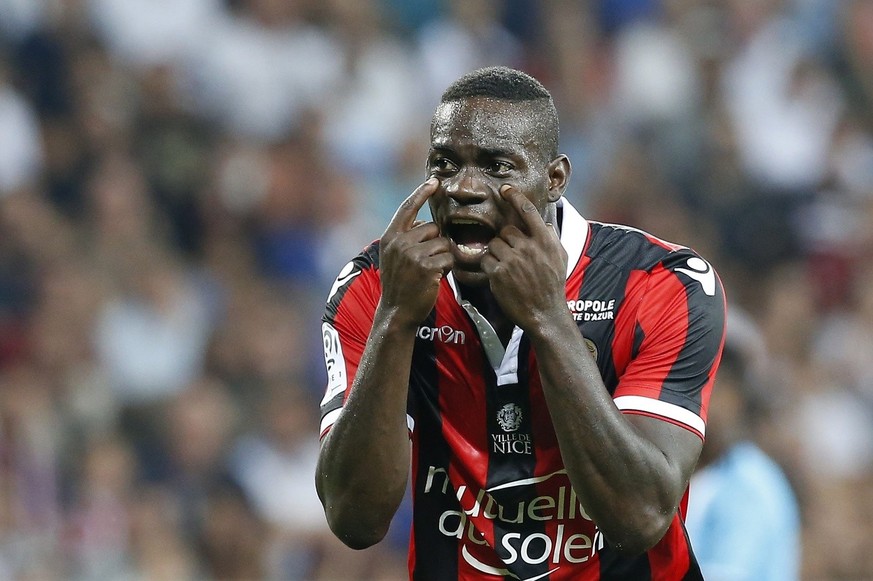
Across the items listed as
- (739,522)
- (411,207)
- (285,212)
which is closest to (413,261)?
(411,207)

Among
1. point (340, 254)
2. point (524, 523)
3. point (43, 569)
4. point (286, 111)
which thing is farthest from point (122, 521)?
point (524, 523)

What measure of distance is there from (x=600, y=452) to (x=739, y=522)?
2.28 metres

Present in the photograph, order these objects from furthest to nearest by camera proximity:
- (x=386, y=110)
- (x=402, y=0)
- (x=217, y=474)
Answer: (x=402, y=0) < (x=386, y=110) < (x=217, y=474)

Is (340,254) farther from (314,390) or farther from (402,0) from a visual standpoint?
(402,0)

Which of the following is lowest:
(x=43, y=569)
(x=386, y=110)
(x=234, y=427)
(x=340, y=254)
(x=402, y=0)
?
(x=43, y=569)

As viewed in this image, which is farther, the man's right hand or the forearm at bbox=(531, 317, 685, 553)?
the man's right hand

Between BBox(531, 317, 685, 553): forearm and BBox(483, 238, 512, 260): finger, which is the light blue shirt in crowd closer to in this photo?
BBox(531, 317, 685, 553): forearm

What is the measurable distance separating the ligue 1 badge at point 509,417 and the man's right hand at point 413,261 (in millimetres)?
381

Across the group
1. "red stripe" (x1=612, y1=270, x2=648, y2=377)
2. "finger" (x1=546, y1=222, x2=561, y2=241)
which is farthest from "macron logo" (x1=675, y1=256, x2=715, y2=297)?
"finger" (x1=546, y1=222, x2=561, y2=241)

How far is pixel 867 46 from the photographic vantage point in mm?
10766

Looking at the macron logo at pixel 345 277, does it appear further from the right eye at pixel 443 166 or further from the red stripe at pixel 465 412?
the right eye at pixel 443 166

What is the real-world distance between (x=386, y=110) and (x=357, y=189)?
77cm

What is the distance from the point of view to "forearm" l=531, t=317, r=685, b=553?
331cm

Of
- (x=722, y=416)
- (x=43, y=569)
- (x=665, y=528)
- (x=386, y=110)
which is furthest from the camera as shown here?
(x=386, y=110)
